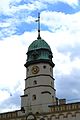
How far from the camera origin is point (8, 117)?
94375mm

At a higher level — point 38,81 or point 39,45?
point 39,45

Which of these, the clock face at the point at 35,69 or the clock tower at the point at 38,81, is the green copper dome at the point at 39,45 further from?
the clock face at the point at 35,69

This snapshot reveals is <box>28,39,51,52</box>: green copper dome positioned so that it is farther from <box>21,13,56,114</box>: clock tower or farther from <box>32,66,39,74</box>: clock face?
<box>32,66,39,74</box>: clock face

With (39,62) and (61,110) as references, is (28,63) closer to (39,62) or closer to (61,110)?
(39,62)

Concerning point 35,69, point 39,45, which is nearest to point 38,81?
point 35,69

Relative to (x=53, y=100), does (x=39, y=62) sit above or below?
above

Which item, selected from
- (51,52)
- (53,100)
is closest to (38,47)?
(51,52)

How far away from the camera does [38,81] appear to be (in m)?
94.2

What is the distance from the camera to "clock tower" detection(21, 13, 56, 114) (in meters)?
92.8

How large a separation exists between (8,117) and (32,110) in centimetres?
521

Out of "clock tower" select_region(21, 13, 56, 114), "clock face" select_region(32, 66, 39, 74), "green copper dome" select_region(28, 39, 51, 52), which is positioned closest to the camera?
"clock tower" select_region(21, 13, 56, 114)

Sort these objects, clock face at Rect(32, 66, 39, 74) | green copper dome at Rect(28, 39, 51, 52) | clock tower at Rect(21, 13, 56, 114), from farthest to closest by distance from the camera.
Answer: green copper dome at Rect(28, 39, 51, 52)
clock face at Rect(32, 66, 39, 74)
clock tower at Rect(21, 13, 56, 114)

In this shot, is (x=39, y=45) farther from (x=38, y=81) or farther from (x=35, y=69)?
(x=38, y=81)

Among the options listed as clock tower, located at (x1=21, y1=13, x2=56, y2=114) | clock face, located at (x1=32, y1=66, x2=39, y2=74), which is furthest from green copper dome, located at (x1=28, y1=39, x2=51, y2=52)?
clock face, located at (x1=32, y1=66, x2=39, y2=74)
